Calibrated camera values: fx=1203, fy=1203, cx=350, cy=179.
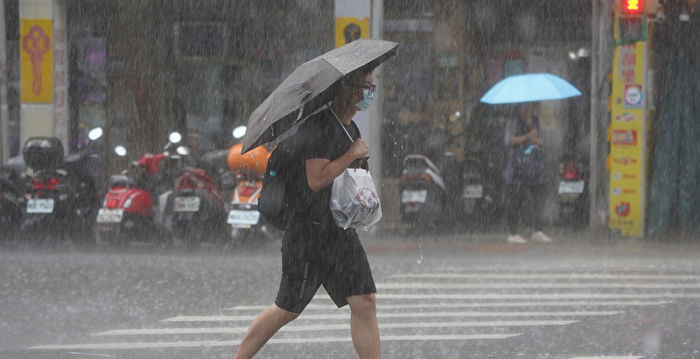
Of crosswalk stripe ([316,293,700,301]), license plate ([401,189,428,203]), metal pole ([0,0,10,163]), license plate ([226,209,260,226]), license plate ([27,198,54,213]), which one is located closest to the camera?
crosswalk stripe ([316,293,700,301])

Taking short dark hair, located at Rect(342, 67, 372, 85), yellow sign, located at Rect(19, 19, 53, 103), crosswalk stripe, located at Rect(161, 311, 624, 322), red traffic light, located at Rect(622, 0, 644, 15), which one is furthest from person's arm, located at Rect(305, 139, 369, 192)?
yellow sign, located at Rect(19, 19, 53, 103)

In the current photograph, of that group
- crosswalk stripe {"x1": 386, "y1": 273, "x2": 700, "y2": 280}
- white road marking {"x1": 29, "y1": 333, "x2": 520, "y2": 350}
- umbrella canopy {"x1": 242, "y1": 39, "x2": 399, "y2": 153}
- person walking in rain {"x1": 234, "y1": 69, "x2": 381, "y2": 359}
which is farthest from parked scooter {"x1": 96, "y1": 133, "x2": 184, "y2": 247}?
umbrella canopy {"x1": 242, "y1": 39, "x2": 399, "y2": 153}

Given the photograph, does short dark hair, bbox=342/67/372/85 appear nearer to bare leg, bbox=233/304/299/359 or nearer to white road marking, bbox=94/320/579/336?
bare leg, bbox=233/304/299/359

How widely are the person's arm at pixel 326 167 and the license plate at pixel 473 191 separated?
476 inches

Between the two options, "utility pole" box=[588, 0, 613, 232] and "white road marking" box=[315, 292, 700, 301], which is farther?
"utility pole" box=[588, 0, 613, 232]

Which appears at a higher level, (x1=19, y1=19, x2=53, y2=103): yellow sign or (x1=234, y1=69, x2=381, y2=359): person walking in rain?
(x1=19, y1=19, x2=53, y2=103): yellow sign

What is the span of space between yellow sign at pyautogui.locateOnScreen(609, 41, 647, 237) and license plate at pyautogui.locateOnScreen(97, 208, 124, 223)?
22.2ft

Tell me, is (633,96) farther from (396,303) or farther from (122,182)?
(396,303)

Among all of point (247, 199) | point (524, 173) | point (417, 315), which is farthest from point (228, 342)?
point (524, 173)

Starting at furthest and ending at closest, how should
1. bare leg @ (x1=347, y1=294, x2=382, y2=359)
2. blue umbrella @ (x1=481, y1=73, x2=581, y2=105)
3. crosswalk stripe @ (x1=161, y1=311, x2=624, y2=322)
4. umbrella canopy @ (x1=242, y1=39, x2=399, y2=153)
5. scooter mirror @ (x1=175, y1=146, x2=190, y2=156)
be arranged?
1. blue umbrella @ (x1=481, y1=73, x2=581, y2=105)
2. scooter mirror @ (x1=175, y1=146, x2=190, y2=156)
3. crosswalk stripe @ (x1=161, y1=311, x2=624, y2=322)
4. bare leg @ (x1=347, y1=294, x2=382, y2=359)
5. umbrella canopy @ (x1=242, y1=39, x2=399, y2=153)

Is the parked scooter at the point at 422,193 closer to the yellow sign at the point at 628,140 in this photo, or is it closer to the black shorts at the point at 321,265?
the yellow sign at the point at 628,140

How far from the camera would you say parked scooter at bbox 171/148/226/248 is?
15.2m

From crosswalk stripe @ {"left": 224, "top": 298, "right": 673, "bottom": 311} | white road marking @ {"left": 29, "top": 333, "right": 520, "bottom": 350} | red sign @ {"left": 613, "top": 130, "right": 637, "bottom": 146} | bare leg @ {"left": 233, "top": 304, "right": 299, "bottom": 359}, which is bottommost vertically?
white road marking @ {"left": 29, "top": 333, "right": 520, "bottom": 350}

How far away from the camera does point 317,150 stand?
5.93 metres
